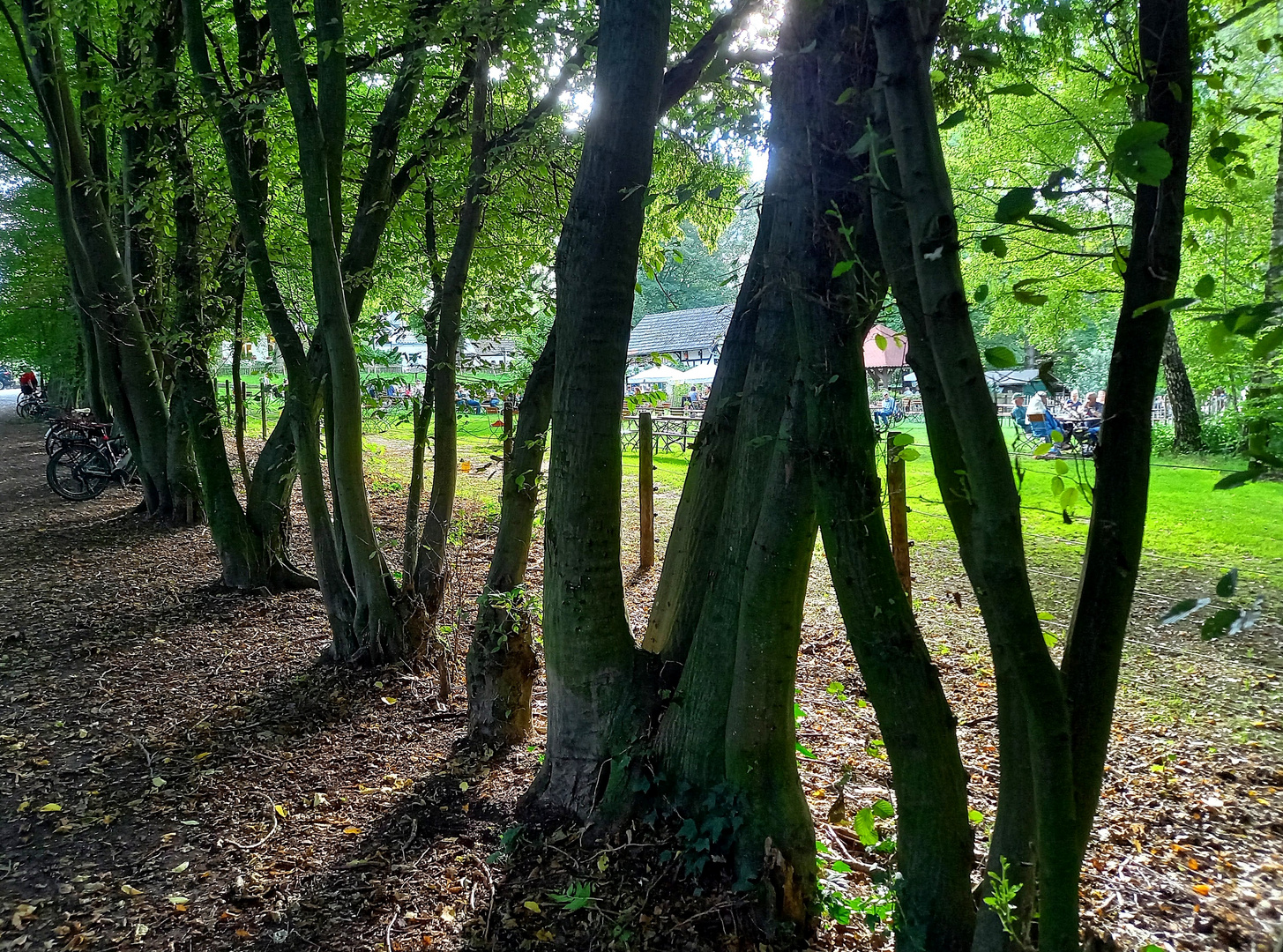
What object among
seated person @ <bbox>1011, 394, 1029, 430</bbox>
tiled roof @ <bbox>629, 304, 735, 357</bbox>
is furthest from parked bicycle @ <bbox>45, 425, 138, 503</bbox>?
tiled roof @ <bbox>629, 304, 735, 357</bbox>

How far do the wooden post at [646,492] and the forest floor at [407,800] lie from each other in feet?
4.22

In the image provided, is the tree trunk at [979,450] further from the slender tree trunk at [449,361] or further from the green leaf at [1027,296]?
the slender tree trunk at [449,361]

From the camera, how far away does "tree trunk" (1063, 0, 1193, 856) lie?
1.56 meters

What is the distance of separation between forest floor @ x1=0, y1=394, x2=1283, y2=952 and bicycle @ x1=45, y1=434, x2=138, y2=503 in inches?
239

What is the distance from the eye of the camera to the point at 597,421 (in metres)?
2.73

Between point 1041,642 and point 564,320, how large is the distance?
1.84 metres

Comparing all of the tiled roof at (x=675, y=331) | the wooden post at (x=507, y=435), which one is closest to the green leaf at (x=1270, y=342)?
the wooden post at (x=507, y=435)

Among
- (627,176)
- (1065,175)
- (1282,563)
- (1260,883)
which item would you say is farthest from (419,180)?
(1282,563)

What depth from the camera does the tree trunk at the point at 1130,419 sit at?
1560mm

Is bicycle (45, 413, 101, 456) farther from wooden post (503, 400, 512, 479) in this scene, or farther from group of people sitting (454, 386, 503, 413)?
wooden post (503, 400, 512, 479)

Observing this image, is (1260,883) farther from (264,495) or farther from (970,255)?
(970,255)

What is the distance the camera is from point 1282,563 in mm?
6988

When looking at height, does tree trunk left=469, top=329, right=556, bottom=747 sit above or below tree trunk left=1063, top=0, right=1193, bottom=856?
below

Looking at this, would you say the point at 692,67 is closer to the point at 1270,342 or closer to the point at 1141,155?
the point at 1141,155
